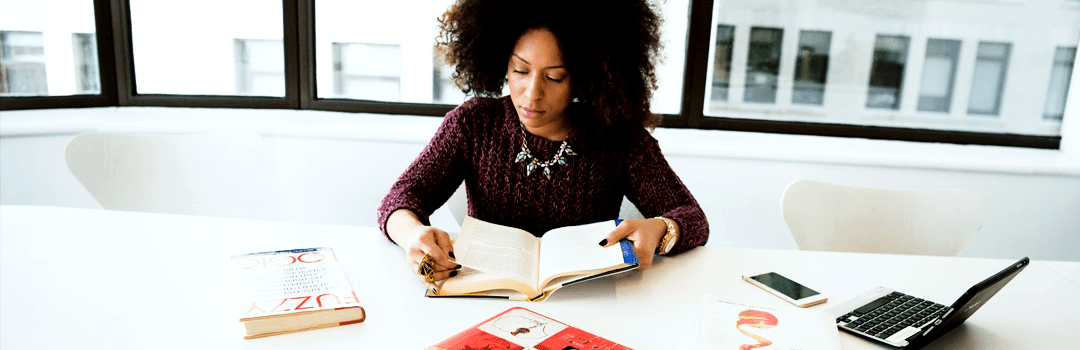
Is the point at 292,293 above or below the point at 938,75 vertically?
below

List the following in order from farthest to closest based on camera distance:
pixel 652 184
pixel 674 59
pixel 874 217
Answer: pixel 674 59, pixel 874 217, pixel 652 184

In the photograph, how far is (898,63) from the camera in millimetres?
2557

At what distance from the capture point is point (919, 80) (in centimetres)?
258

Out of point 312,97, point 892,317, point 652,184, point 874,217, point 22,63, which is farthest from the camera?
point 312,97

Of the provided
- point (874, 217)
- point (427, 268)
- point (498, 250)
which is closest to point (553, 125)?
point (498, 250)

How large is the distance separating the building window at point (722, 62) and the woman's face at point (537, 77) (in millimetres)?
1304

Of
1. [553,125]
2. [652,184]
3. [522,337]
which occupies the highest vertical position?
[553,125]

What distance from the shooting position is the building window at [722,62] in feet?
8.27

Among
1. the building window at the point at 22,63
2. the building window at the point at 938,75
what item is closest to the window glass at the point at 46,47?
the building window at the point at 22,63

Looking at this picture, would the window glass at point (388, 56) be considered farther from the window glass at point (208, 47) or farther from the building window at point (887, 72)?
the building window at point (887, 72)

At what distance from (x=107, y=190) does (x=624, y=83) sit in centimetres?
129

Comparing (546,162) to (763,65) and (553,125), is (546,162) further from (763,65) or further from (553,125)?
(763,65)

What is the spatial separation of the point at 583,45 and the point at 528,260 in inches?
18.4

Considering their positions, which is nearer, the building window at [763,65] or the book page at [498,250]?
the book page at [498,250]
